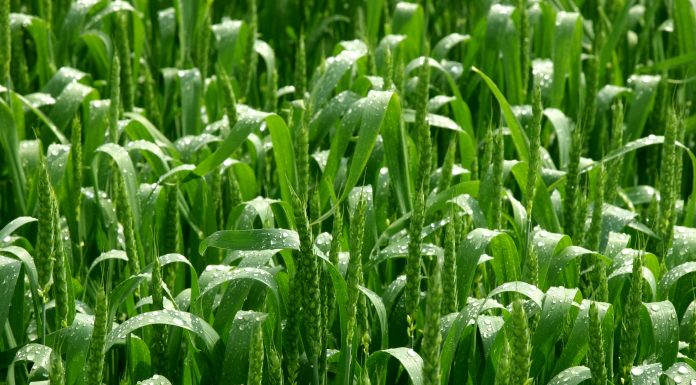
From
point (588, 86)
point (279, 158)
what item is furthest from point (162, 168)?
point (588, 86)

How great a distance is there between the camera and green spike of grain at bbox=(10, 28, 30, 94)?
3.25 meters

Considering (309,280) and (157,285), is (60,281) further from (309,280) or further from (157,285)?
(309,280)

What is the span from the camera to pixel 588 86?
3.16m

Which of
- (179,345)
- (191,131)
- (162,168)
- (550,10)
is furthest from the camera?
(550,10)

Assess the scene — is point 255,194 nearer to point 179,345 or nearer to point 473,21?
point 179,345

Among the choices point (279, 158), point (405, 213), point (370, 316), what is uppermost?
point (279, 158)

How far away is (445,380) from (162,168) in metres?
1.05

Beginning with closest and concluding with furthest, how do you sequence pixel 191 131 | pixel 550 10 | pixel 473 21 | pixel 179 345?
pixel 179 345 → pixel 191 131 → pixel 550 10 → pixel 473 21

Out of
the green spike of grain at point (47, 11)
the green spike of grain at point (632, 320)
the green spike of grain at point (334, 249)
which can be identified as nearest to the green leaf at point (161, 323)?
the green spike of grain at point (334, 249)

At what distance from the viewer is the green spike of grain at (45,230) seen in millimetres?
1777

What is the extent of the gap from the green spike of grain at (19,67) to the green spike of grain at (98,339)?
1.83 m

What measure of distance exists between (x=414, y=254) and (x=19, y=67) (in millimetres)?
1978

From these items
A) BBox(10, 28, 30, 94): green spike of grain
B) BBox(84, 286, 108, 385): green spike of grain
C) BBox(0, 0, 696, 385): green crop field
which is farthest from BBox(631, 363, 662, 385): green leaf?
BBox(10, 28, 30, 94): green spike of grain

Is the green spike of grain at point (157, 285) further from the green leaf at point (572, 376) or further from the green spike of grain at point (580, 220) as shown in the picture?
the green spike of grain at point (580, 220)
